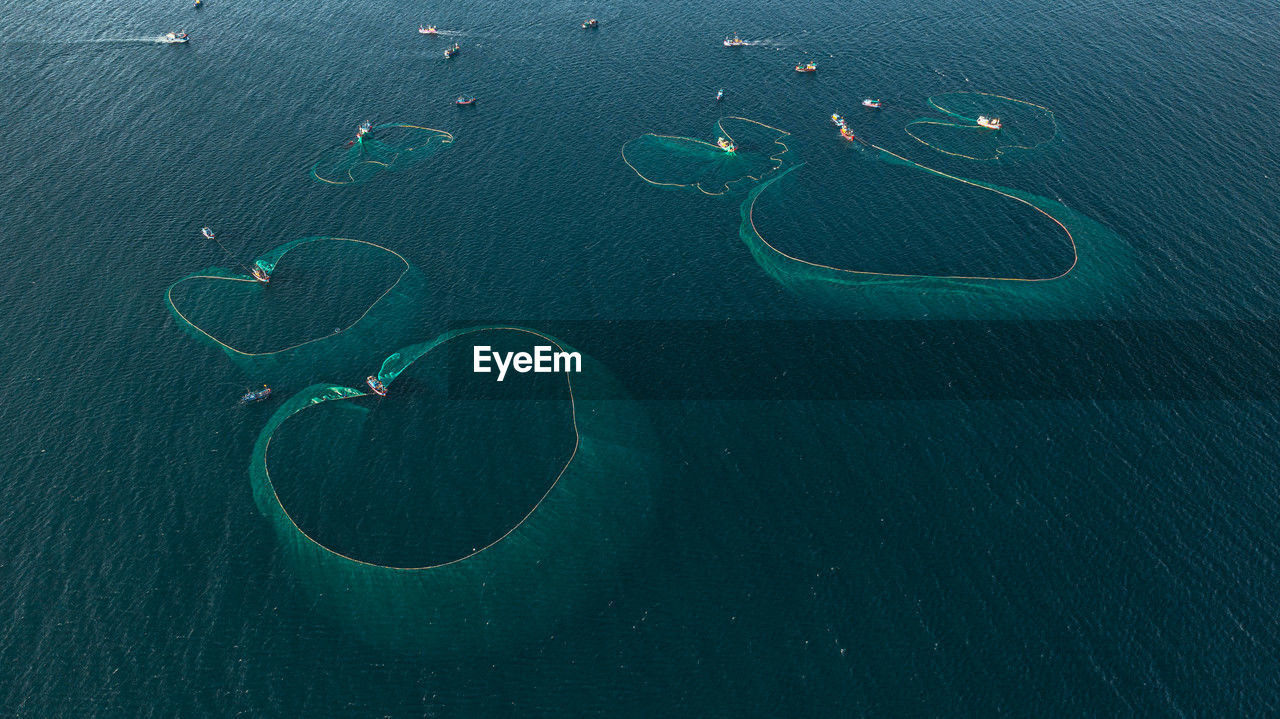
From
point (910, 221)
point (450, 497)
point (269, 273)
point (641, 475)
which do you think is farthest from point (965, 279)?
point (269, 273)

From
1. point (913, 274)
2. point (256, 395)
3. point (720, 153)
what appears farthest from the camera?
point (720, 153)

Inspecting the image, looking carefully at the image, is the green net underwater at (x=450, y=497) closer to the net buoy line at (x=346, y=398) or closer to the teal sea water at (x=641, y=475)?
the net buoy line at (x=346, y=398)

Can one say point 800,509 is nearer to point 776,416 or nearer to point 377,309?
point 776,416

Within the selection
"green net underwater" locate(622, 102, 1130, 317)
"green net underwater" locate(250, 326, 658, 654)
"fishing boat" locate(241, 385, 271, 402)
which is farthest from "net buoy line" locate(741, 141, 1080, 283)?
"fishing boat" locate(241, 385, 271, 402)

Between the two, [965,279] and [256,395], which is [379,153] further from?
[965,279]

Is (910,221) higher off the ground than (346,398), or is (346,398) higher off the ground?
(910,221)

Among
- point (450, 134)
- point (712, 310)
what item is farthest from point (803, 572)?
point (450, 134)
